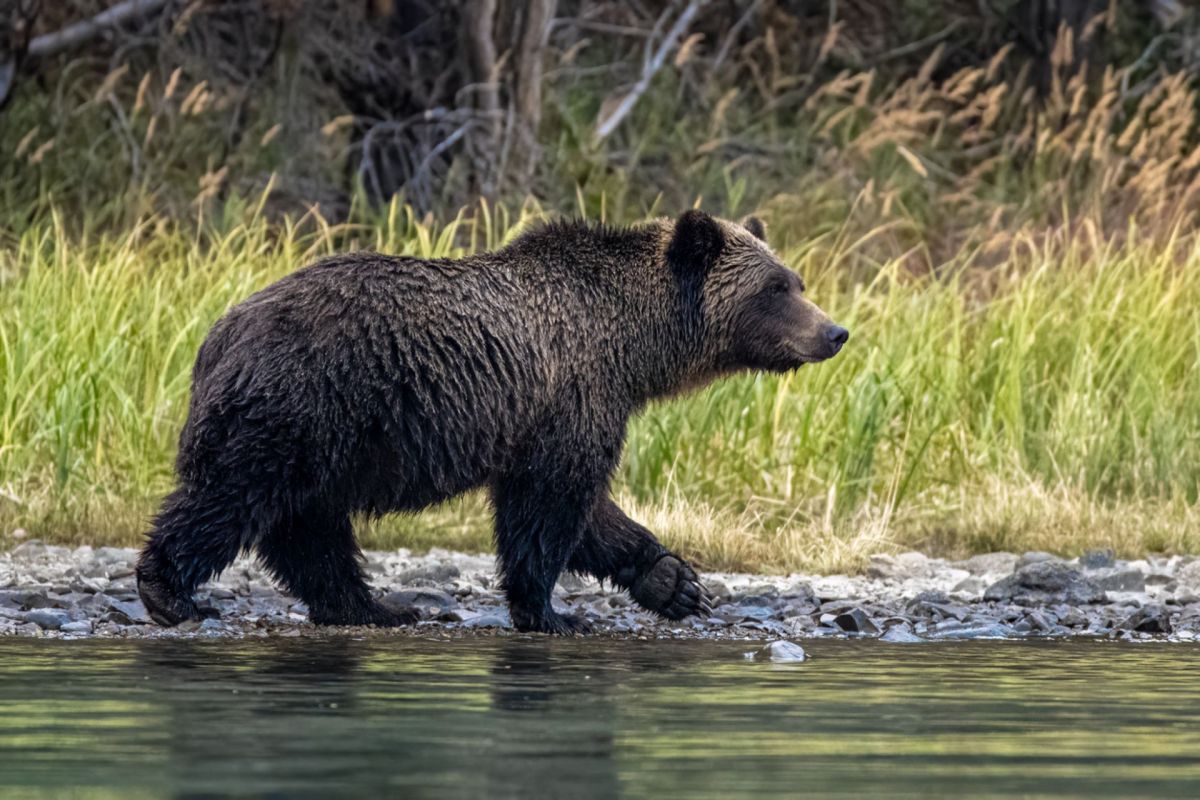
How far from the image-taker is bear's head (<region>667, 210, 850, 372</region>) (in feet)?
27.6

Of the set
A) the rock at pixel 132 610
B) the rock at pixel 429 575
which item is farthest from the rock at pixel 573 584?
the rock at pixel 132 610

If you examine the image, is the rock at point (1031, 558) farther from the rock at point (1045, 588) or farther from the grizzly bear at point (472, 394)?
the grizzly bear at point (472, 394)

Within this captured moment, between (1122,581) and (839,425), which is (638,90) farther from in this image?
(1122,581)

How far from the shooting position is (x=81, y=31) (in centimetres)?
1638

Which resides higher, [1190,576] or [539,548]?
[539,548]

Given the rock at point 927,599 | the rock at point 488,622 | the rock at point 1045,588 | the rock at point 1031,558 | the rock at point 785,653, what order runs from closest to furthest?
the rock at point 785,653 → the rock at point 488,622 → the rock at point 927,599 → the rock at point 1045,588 → the rock at point 1031,558

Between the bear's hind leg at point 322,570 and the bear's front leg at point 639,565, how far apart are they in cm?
87

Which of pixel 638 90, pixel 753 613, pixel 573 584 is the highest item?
pixel 638 90

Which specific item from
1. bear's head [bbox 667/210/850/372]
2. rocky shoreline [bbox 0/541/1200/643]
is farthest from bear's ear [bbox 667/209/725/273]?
rocky shoreline [bbox 0/541/1200/643]

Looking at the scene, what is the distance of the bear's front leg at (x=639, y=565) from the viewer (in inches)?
315

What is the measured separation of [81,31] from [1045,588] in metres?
10.6

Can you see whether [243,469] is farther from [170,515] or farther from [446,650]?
[446,650]

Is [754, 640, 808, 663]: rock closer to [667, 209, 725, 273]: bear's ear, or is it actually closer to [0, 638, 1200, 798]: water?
[0, 638, 1200, 798]: water

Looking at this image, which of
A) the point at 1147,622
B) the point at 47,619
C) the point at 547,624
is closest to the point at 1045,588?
the point at 1147,622
